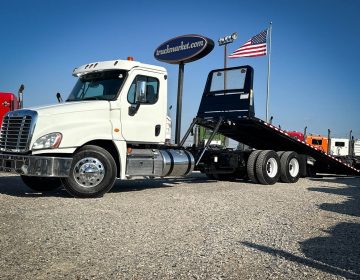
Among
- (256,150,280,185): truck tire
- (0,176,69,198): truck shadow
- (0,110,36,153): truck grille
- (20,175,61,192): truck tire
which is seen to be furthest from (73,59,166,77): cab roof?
(256,150,280,185): truck tire

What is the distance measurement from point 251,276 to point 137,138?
561cm

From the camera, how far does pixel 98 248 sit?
4.45 m

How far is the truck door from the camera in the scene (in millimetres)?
A: 8711

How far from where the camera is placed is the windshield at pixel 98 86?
870 cm

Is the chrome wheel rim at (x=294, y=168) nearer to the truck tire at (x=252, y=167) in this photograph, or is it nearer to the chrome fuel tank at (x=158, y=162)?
the truck tire at (x=252, y=167)

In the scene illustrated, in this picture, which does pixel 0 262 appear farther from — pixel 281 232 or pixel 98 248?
pixel 281 232

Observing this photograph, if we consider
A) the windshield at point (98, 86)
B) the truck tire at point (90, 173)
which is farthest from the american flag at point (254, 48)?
the truck tire at point (90, 173)

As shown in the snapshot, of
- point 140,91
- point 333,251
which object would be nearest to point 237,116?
point 140,91

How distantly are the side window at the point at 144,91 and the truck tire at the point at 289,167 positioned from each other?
5.09 m

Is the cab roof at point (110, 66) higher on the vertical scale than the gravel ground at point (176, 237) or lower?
higher

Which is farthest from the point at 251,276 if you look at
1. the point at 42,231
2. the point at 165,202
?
the point at 165,202

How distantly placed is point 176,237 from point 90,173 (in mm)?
3390

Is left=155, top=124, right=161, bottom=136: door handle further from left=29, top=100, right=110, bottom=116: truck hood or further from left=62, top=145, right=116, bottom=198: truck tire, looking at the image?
left=62, top=145, right=116, bottom=198: truck tire

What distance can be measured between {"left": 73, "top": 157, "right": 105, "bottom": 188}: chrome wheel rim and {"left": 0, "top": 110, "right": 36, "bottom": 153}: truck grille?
3.35 feet
